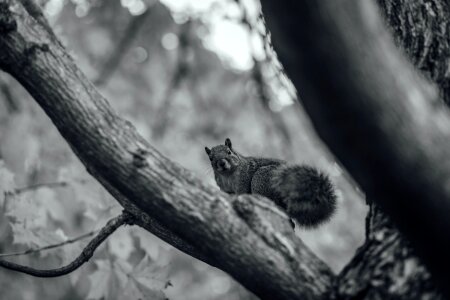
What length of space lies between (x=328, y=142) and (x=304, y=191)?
108 cm

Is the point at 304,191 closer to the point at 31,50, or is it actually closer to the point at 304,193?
the point at 304,193

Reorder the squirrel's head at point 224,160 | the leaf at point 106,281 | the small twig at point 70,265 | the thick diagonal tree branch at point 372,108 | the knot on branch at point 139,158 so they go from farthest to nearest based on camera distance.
→ the squirrel's head at point 224,160
the leaf at point 106,281
the small twig at point 70,265
the knot on branch at point 139,158
the thick diagonal tree branch at point 372,108

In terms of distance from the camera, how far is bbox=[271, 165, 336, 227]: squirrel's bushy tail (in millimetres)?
2619

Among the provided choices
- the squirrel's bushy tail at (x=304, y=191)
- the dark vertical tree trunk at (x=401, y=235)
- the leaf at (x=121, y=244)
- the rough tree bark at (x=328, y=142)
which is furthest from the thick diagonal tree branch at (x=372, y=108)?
the leaf at (x=121, y=244)

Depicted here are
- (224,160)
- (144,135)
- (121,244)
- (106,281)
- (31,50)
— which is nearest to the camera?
(31,50)

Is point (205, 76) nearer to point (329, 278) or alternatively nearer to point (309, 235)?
point (309, 235)

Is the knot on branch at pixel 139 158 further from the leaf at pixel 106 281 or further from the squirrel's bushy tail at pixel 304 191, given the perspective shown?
Answer: the leaf at pixel 106 281

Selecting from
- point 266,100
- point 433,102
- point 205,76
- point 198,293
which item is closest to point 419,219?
point 433,102

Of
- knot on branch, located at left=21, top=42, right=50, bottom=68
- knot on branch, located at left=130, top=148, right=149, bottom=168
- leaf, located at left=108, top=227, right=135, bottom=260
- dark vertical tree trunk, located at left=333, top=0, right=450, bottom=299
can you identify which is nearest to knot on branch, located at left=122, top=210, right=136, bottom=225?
knot on branch, located at left=130, top=148, right=149, bottom=168

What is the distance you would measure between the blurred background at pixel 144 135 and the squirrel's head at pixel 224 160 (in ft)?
0.94

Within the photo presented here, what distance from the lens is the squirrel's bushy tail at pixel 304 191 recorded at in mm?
2619

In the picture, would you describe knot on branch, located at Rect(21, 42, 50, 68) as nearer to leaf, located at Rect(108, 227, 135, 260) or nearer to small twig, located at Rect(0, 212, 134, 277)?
small twig, located at Rect(0, 212, 134, 277)

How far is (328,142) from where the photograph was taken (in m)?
1.58

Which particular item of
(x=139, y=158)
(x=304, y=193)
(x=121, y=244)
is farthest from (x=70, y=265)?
(x=121, y=244)
